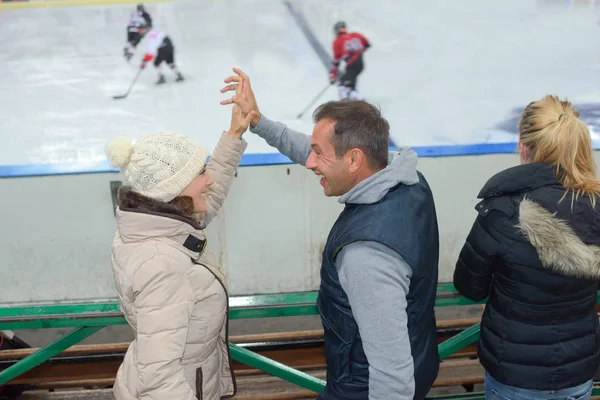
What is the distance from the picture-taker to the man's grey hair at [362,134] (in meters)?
1.03

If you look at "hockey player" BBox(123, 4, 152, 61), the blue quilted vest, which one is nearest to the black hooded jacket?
the blue quilted vest

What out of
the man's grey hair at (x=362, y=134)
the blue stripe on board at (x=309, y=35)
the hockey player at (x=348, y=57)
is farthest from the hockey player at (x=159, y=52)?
the man's grey hair at (x=362, y=134)

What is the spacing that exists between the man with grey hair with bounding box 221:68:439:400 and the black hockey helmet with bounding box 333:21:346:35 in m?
3.61

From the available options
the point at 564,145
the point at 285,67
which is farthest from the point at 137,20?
the point at 564,145

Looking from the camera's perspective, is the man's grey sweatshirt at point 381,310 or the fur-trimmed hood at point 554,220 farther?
the fur-trimmed hood at point 554,220

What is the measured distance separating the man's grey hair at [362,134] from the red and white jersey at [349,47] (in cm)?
329

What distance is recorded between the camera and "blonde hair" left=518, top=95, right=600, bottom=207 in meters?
1.08

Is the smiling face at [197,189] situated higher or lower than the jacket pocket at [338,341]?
higher

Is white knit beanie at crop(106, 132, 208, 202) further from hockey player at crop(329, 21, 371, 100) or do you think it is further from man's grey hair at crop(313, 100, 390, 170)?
hockey player at crop(329, 21, 371, 100)

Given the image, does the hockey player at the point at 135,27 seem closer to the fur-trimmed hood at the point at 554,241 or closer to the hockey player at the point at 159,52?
the hockey player at the point at 159,52

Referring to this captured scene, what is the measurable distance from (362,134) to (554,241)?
429 mm

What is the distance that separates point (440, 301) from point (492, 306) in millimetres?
162

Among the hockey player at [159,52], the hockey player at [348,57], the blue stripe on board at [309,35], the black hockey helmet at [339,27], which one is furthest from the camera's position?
the black hockey helmet at [339,27]

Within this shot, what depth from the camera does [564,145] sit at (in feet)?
3.59
